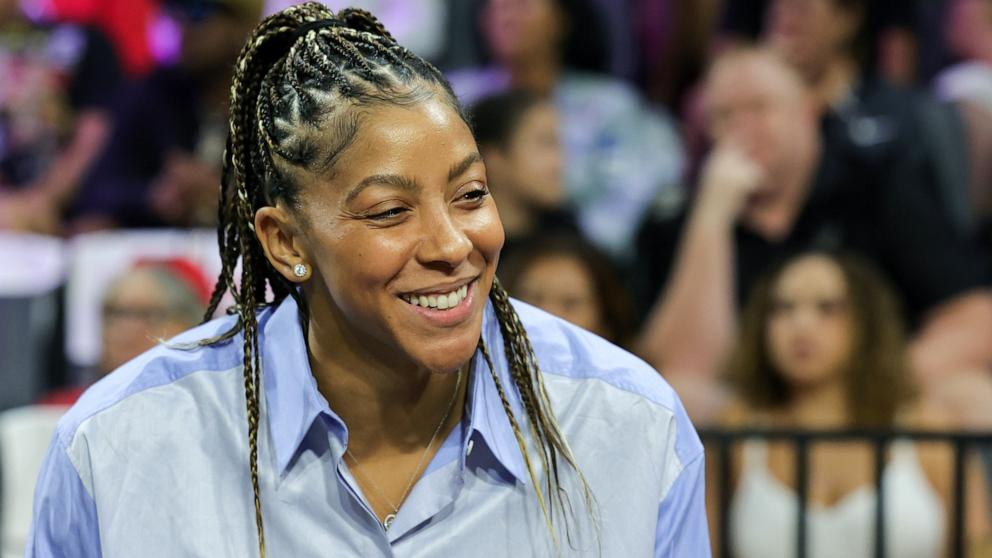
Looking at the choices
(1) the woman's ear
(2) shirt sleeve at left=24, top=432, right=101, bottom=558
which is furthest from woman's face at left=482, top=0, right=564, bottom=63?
(2) shirt sleeve at left=24, top=432, right=101, bottom=558

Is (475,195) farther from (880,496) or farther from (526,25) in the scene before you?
(526,25)

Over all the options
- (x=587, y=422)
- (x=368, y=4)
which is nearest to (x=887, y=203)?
(x=368, y=4)

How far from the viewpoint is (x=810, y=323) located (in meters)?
3.24

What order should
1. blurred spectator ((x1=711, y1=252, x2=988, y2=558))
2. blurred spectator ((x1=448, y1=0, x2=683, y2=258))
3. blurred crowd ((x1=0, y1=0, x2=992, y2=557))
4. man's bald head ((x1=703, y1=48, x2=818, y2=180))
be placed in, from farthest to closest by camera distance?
1. blurred spectator ((x1=448, y1=0, x2=683, y2=258))
2. man's bald head ((x1=703, y1=48, x2=818, y2=180))
3. blurred crowd ((x1=0, y1=0, x2=992, y2=557))
4. blurred spectator ((x1=711, y1=252, x2=988, y2=558))

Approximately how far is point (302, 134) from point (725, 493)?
171 cm

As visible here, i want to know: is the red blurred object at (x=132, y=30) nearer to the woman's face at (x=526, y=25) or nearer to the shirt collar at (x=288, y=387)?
the woman's face at (x=526, y=25)

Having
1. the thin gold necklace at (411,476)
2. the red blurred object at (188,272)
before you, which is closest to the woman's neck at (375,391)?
the thin gold necklace at (411,476)

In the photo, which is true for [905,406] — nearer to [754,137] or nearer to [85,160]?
[754,137]

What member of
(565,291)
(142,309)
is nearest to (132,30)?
(142,309)

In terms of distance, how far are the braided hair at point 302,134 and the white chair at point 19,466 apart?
1661mm

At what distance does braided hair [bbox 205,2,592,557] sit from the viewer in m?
1.42

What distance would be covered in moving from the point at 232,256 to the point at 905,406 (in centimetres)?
201

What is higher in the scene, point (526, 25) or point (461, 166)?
point (526, 25)

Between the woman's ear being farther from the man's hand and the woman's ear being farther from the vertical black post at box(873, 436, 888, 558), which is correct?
the man's hand
